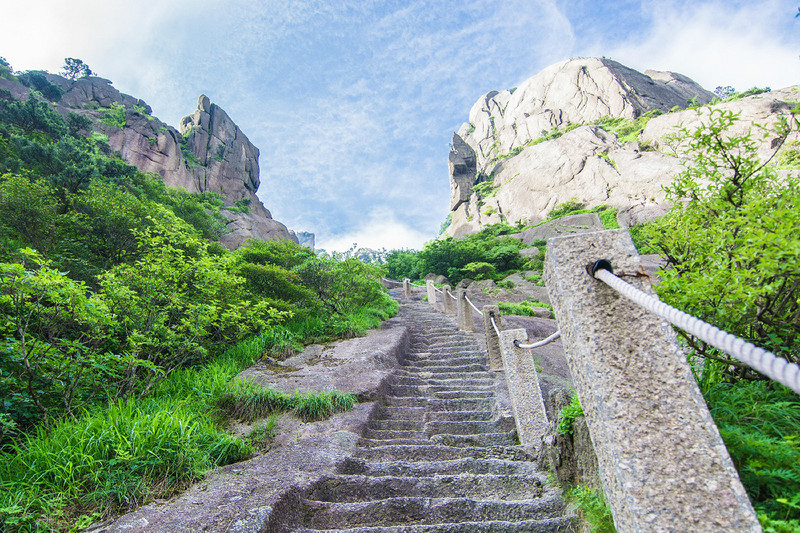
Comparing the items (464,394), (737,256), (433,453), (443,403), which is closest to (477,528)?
(433,453)

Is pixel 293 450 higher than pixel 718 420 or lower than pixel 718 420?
lower

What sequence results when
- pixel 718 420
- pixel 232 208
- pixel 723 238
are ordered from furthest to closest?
pixel 232 208
pixel 723 238
pixel 718 420

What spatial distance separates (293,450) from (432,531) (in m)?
1.67

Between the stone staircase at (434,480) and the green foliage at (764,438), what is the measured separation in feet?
4.20

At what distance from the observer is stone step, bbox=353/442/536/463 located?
3.65 metres

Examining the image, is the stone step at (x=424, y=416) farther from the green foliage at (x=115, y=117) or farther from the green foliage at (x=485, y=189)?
the green foliage at (x=485, y=189)

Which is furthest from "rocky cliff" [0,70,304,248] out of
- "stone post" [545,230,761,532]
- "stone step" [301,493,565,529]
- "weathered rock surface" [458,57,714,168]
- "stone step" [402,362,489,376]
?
"weathered rock surface" [458,57,714,168]

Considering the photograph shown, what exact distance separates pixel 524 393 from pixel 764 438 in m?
2.89

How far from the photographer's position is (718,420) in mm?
1494

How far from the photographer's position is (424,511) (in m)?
2.68

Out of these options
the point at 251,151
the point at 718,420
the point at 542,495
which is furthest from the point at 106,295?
the point at 251,151

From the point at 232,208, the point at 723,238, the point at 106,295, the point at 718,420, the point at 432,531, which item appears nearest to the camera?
the point at 718,420

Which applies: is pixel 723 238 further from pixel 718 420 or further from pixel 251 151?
pixel 251 151

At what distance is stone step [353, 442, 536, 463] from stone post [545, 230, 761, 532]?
8.19 feet
